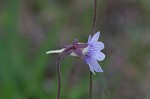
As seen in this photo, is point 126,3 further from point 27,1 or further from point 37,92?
point 37,92

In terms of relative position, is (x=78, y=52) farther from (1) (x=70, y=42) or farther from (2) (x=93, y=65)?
(1) (x=70, y=42)

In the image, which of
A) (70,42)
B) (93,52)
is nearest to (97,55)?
(93,52)

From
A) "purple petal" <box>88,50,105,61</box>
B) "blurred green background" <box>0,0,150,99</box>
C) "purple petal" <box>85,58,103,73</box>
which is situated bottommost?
"blurred green background" <box>0,0,150,99</box>

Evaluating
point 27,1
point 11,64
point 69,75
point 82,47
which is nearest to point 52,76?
point 69,75

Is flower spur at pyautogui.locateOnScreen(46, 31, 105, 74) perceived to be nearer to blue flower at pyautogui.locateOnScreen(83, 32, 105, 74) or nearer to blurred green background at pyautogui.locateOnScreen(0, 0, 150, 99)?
blue flower at pyautogui.locateOnScreen(83, 32, 105, 74)

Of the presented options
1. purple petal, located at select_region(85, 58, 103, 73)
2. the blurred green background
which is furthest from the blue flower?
the blurred green background

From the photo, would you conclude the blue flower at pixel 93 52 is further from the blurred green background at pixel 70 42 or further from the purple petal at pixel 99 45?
the blurred green background at pixel 70 42
